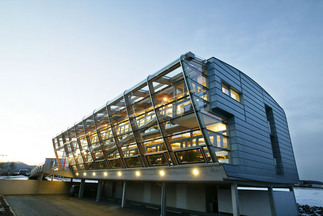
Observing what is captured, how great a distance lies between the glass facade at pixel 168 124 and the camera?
12.6 metres

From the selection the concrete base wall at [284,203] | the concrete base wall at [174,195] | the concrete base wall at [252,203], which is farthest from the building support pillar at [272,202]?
the concrete base wall at [174,195]

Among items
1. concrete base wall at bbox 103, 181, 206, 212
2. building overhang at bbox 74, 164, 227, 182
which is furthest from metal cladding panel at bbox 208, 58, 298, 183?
concrete base wall at bbox 103, 181, 206, 212

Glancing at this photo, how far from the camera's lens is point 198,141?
12688mm

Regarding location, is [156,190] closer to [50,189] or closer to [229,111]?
[229,111]

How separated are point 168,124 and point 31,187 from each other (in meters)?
28.7

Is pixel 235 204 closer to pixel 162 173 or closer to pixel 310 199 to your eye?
pixel 162 173

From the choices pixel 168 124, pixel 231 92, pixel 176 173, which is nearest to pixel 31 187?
pixel 176 173

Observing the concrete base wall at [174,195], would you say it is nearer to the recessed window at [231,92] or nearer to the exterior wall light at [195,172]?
the exterior wall light at [195,172]

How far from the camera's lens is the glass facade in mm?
12562

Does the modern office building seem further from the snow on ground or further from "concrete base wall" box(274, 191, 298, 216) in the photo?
the snow on ground

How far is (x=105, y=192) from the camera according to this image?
32.0 m

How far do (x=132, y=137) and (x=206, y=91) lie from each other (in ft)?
27.5

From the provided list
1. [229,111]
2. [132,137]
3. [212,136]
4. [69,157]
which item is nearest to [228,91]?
[229,111]

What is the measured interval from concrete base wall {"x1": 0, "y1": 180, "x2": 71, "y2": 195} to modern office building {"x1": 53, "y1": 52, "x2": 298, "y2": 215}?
13.8 meters
